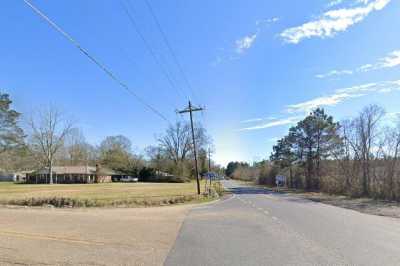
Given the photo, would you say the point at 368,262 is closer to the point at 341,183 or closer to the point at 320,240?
the point at 320,240

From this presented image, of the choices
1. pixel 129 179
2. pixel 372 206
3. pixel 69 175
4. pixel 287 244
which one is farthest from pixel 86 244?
pixel 129 179

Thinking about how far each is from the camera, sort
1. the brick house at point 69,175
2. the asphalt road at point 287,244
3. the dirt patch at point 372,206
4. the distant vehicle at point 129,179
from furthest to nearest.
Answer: the distant vehicle at point 129,179 → the brick house at point 69,175 → the dirt patch at point 372,206 → the asphalt road at point 287,244

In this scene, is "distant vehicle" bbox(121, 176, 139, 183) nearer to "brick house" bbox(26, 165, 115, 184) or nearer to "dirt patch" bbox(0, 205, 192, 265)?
"brick house" bbox(26, 165, 115, 184)

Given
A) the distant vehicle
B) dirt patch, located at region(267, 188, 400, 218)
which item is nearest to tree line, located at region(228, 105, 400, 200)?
dirt patch, located at region(267, 188, 400, 218)

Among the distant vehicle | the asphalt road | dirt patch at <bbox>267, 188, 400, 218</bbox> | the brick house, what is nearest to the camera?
the asphalt road

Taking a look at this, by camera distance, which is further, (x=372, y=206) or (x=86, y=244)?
(x=372, y=206)

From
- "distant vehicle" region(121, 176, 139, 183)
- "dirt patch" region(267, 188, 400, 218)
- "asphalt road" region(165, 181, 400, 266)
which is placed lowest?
"distant vehicle" region(121, 176, 139, 183)

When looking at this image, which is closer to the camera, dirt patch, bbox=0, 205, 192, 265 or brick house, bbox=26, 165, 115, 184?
dirt patch, bbox=0, 205, 192, 265

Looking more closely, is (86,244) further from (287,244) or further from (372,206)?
(372,206)

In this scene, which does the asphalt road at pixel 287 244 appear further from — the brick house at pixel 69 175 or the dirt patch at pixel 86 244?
the brick house at pixel 69 175

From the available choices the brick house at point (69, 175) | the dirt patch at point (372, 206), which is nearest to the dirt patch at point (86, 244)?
the dirt patch at point (372, 206)

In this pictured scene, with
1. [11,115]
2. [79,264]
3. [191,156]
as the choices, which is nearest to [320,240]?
[79,264]

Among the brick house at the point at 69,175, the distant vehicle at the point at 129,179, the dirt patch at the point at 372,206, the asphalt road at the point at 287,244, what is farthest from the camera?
the distant vehicle at the point at 129,179

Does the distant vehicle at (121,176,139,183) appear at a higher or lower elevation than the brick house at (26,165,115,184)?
lower
